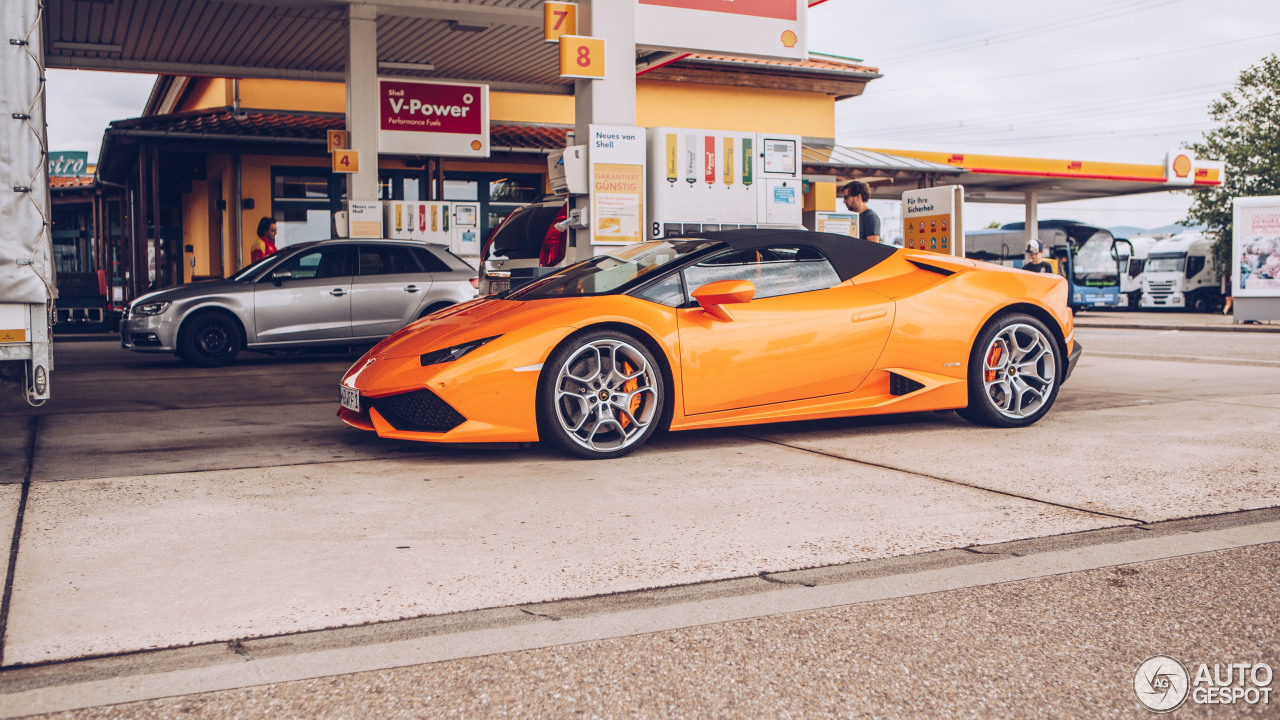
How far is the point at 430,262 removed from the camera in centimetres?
1195

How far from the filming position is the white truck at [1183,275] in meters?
32.8

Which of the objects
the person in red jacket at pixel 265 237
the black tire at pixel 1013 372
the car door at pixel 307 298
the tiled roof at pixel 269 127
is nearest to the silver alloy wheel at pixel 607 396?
the black tire at pixel 1013 372

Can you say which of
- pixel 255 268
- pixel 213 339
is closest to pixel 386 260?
pixel 255 268

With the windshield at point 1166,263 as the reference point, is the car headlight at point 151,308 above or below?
below

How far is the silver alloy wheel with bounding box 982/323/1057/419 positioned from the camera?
610cm

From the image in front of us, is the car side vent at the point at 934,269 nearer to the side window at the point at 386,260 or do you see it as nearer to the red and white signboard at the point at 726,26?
the red and white signboard at the point at 726,26

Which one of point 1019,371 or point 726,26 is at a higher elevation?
point 726,26

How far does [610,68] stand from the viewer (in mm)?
8883

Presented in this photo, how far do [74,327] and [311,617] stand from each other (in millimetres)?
19803

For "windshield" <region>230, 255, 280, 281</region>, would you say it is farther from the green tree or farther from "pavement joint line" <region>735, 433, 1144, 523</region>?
the green tree

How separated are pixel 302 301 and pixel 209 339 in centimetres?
106

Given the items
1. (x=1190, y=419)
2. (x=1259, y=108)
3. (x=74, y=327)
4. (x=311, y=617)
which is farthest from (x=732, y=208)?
(x=1259, y=108)

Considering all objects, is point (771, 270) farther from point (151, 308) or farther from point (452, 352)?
point (151, 308)

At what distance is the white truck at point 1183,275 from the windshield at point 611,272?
31.8m
